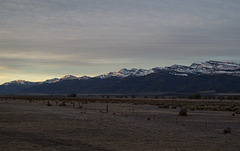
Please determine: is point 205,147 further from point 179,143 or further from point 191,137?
point 191,137

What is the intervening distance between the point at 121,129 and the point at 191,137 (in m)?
5.42

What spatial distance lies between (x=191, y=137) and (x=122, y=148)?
20.9 feet

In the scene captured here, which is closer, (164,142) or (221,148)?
(221,148)

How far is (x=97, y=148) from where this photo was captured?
16359mm

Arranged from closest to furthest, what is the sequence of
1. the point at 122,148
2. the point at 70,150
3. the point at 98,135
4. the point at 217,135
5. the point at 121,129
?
the point at 70,150
the point at 122,148
the point at 98,135
the point at 217,135
the point at 121,129

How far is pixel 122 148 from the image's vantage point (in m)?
16.8

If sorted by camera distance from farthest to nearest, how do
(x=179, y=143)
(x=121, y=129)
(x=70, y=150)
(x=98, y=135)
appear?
(x=121, y=129)
(x=98, y=135)
(x=179, y=143)
(x=70, y=150)

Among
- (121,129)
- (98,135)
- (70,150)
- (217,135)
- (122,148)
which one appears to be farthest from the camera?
(121,129)

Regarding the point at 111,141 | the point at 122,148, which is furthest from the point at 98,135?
the point at 122,148

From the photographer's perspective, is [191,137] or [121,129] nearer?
[191,137]

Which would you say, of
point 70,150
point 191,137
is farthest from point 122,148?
point 191,137

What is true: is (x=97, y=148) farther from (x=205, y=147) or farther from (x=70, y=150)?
(x=205, y=147)

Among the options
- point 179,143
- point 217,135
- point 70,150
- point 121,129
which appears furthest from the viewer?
point 121,129

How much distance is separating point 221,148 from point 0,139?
1224 cm
